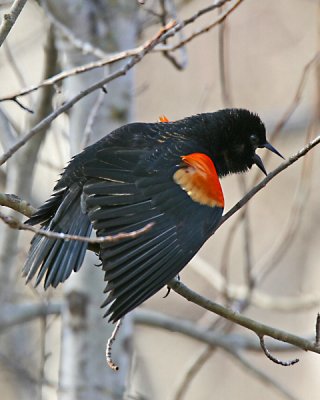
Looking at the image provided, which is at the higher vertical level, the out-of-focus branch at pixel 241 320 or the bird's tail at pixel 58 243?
the bird's tail at pixel 58 243

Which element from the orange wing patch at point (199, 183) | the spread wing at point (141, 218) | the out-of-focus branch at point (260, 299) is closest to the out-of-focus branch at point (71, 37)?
the spread wing at point (141, 218)

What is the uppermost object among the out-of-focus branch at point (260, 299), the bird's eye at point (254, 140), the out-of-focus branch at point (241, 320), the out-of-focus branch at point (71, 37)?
the out-of-focus branch at point (71, 37)

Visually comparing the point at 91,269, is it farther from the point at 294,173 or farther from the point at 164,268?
the point at 294,173

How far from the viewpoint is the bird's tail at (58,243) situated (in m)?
3.20

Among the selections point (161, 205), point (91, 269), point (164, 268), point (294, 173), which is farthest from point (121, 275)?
point (294, 173)

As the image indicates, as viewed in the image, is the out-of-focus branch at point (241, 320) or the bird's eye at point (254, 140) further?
the bird's eye at point (254, 140)

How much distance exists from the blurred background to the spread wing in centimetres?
42

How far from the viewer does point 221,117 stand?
411cm

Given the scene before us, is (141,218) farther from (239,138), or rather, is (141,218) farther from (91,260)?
(91,260)

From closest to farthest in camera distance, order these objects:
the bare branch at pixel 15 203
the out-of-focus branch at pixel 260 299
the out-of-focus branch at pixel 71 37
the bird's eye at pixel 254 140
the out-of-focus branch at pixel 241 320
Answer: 1. the bare branch at pixel 15 203
2. the out-of-focus branch at pixel 241 320
3. the out-of-focus branch at pixel 71 37
4. the bird's eye at pixel 254 140
5. the out-of-focus branch at pixel 260 299

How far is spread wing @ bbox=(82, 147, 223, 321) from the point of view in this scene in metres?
2.95

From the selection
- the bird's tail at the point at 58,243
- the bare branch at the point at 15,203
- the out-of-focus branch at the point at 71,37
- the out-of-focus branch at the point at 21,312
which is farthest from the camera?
the out-of-focus branch at the point at 21,312

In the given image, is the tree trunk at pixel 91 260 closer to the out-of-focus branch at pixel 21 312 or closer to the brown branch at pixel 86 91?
the out-of-focus branch at pixel 21 312

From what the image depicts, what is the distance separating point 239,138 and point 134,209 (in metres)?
1.06
